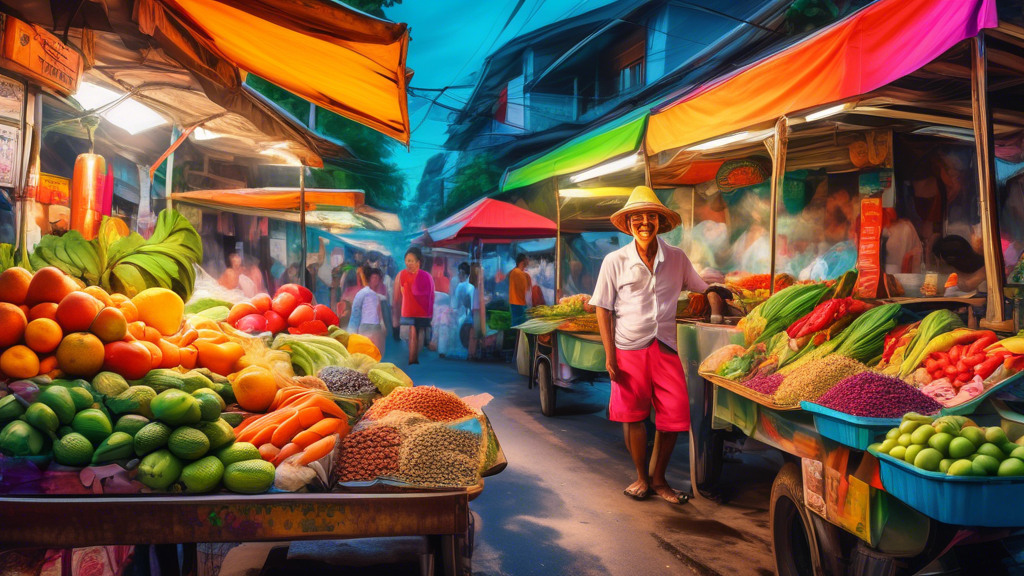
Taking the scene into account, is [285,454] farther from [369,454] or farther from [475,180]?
[475,180]

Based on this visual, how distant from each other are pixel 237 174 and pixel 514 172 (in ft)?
21.6

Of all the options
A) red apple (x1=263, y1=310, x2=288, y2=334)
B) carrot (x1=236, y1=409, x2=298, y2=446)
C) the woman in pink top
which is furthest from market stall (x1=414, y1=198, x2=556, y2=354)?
carrot (x1=236, y1=409, x2=298, y2=446)

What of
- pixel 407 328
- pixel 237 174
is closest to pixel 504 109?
pixel 237 174

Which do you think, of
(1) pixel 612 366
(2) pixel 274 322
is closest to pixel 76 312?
(2) pixel 274 322

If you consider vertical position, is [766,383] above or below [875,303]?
below

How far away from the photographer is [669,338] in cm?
475

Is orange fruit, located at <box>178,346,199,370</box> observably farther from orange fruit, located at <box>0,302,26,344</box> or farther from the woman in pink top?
the woman in pink top

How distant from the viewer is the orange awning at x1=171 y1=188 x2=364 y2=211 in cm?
1084

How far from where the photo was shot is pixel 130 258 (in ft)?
10.8

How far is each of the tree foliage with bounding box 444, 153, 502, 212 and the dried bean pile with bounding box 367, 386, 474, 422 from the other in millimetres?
18844

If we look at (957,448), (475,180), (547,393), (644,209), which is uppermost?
(475,180)

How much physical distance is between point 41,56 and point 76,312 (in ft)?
5.62

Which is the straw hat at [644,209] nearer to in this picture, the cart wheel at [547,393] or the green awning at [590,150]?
the green awning at [590,150]

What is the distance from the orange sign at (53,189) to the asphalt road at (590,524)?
9.71 ft
